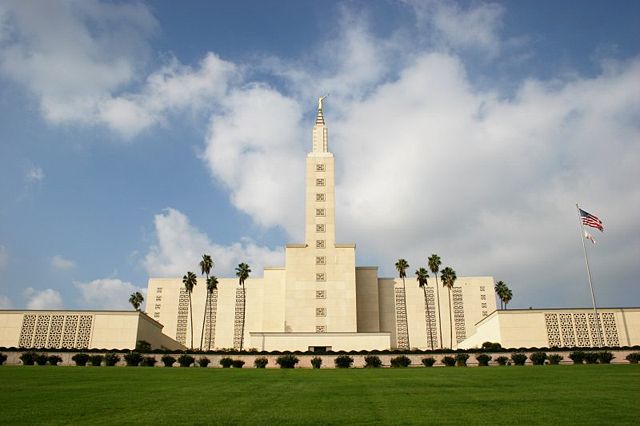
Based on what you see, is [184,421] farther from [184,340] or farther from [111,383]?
[184,340]

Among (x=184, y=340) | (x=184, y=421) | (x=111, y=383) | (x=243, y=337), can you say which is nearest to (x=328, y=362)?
(x=111, y=383)

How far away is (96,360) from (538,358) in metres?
34.2

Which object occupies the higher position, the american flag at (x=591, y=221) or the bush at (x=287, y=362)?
the american flag at (x=591, y=221)

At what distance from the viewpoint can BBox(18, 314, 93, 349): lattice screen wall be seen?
57.9m

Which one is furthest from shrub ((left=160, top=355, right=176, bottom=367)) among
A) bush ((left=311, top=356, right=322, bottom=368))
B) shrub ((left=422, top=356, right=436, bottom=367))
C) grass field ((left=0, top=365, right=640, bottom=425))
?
shrub ((left=422, top=356, right=436, bottom=367))

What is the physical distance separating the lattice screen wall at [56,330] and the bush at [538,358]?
154 ft

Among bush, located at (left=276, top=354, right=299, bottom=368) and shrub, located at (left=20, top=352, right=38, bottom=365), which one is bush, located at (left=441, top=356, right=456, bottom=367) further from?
shrub, located at (left=20, top=352, right=38, bottom=365)

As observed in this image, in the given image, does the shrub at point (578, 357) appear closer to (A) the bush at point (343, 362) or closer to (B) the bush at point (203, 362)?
(A) the bush at point (343, 362)

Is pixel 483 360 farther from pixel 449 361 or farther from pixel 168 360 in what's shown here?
pixel 168 360

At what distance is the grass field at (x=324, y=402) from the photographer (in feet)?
41.4

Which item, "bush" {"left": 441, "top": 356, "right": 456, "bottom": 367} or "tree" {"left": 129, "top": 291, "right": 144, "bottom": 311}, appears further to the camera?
"tree" {"left": 129, "top": 291, "right": 144, "bottom": 311}

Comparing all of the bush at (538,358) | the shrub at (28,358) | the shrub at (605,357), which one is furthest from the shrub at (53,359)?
the shrub at (605,357)

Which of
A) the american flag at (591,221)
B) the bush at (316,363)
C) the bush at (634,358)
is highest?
the american flag at (591,221)

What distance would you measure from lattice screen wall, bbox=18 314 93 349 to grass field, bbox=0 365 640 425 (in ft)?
126
